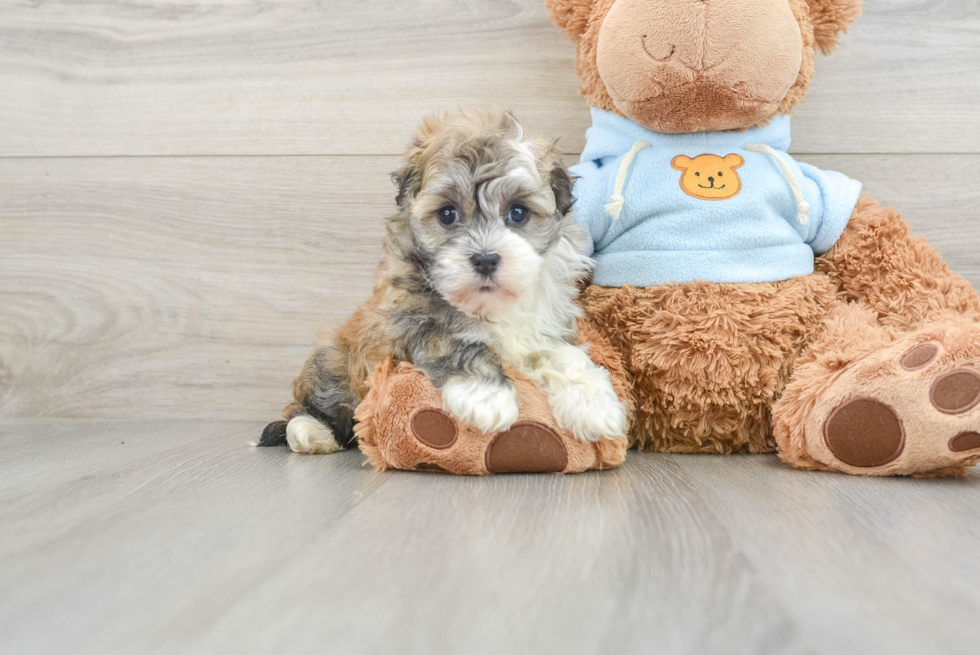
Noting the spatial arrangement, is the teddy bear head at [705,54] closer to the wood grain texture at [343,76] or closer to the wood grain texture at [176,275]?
the wood grain texture at [343,76]

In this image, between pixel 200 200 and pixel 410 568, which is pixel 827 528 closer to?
pixel 410 568

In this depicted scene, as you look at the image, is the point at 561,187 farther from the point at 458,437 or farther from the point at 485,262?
the point at 458,437

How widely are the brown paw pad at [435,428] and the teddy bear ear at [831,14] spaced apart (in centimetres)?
108

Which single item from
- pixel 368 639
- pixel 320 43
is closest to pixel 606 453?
pixel 368 639

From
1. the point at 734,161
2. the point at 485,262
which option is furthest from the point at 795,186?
the point at 485,262

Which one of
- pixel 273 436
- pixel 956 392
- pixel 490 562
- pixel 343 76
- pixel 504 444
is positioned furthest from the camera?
pixel 343 76

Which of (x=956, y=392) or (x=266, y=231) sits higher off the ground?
(x=266, y=231)

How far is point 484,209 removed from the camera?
1.27 metres

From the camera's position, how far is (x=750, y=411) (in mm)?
1508

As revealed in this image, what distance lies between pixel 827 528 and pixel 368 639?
0.63m

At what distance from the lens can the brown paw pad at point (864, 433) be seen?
1262 mm

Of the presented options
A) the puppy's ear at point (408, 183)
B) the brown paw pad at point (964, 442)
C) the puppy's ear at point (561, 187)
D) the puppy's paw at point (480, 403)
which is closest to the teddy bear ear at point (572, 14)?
the puppy's ear at point (561, 187)

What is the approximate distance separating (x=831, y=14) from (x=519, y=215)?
0.81m

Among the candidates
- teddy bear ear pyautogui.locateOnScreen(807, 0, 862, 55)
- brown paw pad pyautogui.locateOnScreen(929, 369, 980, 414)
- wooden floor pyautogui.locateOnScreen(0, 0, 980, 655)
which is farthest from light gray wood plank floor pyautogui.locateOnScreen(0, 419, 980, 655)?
teddy bear ear pyautogui.locateOnScreen(807, 0, 862, 55)
